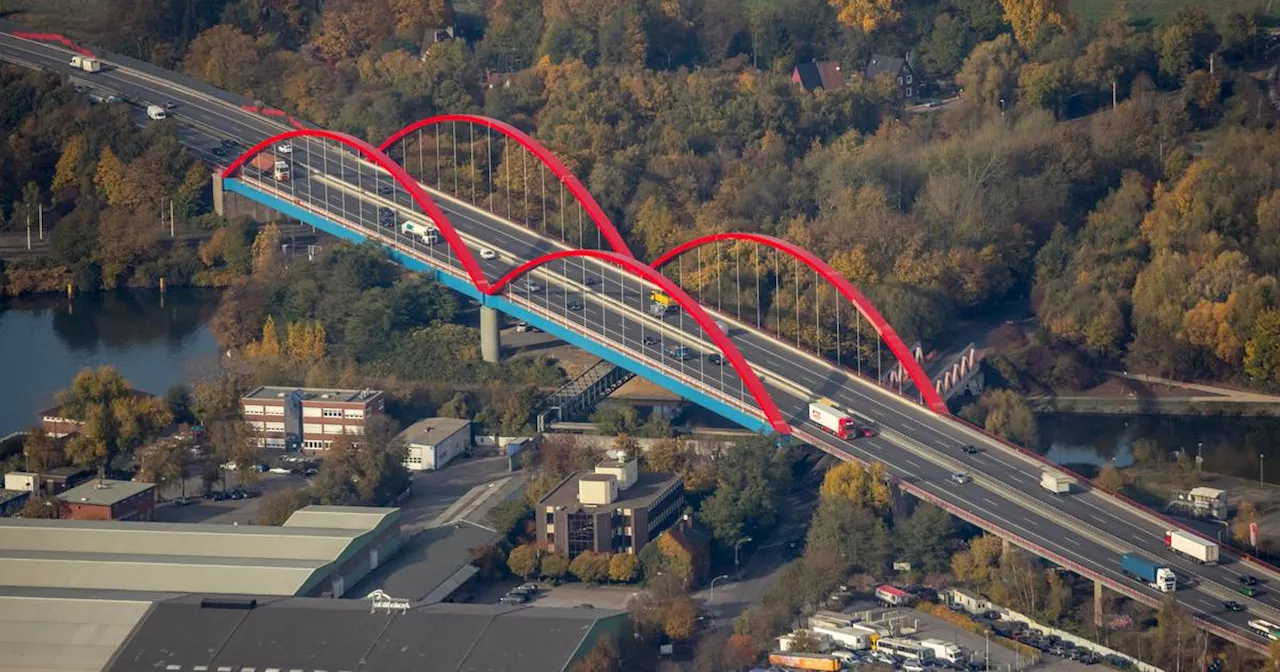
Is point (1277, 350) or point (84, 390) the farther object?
point (1277, 350)

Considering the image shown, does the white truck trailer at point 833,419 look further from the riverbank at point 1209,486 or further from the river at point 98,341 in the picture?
the river at point 98,341

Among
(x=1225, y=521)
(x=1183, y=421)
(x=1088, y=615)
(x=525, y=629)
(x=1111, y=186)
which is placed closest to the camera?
(x=525, y=629)

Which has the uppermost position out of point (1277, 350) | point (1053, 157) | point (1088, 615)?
point (1053, 157)

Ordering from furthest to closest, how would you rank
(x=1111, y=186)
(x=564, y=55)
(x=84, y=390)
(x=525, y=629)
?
(x=564, y=55)
(x=1111, y=186)
(x=84, y=390)
(x=525, y=629)

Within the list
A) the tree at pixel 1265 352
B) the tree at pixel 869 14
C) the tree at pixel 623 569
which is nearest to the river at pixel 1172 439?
the tree at pixel 1265 352

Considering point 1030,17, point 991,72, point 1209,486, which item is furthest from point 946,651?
point 1030,17

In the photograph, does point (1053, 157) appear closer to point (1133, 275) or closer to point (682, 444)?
point (1133, 275)

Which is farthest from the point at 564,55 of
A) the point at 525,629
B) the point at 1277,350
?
the point at 525,629
